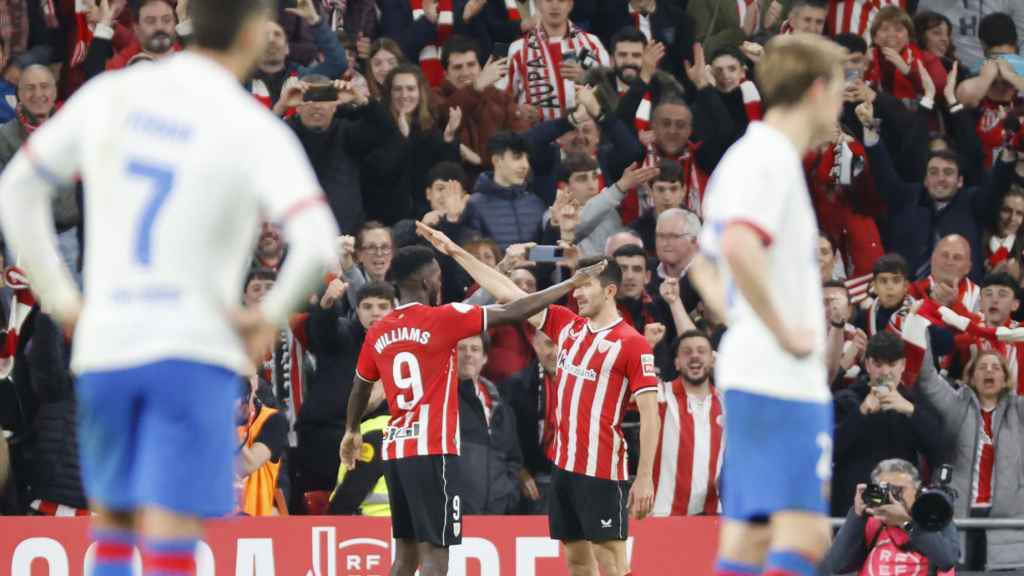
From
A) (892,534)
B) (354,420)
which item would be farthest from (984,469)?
(354,420)

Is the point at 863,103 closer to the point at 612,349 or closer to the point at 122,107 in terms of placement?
the point at 612,349

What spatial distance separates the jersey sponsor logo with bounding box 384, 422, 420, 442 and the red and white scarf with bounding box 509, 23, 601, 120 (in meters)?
5.18

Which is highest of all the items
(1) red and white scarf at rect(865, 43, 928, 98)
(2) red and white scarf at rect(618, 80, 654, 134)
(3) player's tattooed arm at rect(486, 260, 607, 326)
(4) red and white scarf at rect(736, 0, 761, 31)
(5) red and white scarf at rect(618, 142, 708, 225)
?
(4) red and white scarf at rect(736, 0, 761, 31)

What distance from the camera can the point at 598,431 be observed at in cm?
1084

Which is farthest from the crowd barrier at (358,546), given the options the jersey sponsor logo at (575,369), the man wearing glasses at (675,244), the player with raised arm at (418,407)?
the man wearing glasses at (675,244)

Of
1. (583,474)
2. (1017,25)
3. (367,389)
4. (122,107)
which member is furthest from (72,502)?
(1017,25)

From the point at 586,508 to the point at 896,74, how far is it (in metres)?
6.44

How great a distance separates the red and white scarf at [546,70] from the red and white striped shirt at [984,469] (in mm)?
4389

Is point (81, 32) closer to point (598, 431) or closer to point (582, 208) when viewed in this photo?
point (582, 208)

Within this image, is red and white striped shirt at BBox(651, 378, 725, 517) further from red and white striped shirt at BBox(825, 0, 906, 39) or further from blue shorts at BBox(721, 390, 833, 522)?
blue shorts at BBox(721, 390, 833, 522)

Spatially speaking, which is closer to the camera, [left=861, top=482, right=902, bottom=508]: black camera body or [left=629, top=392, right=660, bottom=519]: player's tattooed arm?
[left=861, top=482, right=902, bottom=508]: black camera body

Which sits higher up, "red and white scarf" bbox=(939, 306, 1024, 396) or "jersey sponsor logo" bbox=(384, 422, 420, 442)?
"red and white scarf" bbox=(939, 306, 1024, 396)

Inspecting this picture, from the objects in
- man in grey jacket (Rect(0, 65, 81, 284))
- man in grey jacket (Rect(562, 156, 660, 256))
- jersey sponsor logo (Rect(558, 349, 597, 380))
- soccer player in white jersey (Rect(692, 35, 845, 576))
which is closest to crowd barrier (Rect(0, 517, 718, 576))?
jersey sponsor logo (Rect(558, 349, 597, 380))

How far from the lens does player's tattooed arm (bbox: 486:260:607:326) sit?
10180mm
